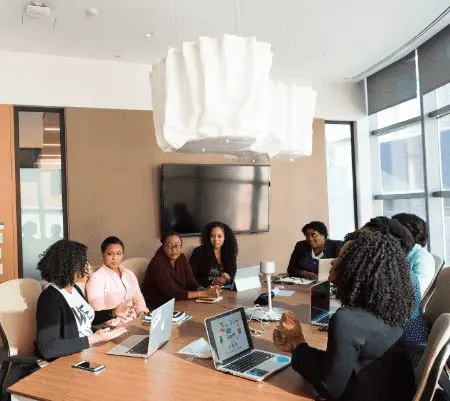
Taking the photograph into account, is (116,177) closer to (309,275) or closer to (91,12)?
(91,12)

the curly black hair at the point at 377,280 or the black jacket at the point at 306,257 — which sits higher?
the curly black hair at the point at 377,280

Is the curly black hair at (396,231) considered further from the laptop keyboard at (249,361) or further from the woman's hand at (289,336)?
the laptop keyboard at (249,361)

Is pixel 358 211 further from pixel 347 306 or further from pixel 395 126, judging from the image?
pixel 347 306

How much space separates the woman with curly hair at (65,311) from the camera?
82.5 inches

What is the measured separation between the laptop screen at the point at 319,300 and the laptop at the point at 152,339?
0.80m

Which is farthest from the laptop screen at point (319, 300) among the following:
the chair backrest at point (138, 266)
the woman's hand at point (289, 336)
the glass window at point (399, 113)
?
the glass window at point (399, 113)

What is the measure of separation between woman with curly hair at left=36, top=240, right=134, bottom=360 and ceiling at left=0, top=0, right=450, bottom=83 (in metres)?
2.17

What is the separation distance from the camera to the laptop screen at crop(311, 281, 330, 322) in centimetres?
246

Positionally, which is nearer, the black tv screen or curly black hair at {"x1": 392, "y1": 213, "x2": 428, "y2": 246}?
curly black hair at {"x1": 392, "y1": 213, "x2": 428, "y2": 246}

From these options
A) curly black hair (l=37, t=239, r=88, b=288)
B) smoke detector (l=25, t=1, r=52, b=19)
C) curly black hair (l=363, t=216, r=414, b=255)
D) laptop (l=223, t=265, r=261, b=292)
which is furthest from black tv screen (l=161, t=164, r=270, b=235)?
curly black hair (l=363, t=216, r=414, b=255)

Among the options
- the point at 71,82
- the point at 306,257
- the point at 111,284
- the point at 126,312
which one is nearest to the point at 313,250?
the point at 306,257

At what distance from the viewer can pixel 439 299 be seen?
2.85 m

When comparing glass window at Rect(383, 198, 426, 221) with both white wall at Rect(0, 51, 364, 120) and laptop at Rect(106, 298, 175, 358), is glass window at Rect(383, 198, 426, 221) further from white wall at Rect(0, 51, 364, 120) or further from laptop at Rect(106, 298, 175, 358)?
laptop at Rect(106, 298, 175, 358)

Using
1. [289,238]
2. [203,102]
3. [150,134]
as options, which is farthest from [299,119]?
[289,238]
